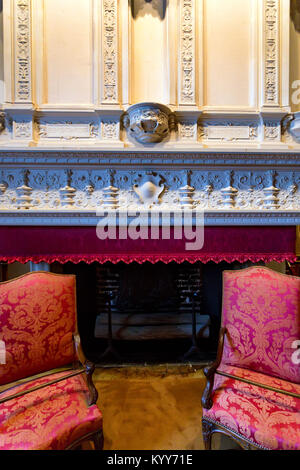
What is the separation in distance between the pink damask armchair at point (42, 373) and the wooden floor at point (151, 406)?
0.46m

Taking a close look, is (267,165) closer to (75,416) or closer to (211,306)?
(211,306)

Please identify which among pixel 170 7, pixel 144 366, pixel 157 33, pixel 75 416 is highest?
pixel 170 7

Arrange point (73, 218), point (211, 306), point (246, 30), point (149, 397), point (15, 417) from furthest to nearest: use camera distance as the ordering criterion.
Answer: point (211, 306), point (246, 30), point (73, 218), point (149, 397), point (15, 417)

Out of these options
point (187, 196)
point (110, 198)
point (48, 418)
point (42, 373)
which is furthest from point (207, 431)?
point (110, 198)

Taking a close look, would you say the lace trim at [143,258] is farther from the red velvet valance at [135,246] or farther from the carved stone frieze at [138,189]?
the carved stone frieze at [138,189]

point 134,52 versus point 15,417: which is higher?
point 134,52

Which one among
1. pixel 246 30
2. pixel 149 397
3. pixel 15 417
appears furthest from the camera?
pixel 246 30

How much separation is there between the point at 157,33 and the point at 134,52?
293mm

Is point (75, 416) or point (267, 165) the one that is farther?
point (267, 165)

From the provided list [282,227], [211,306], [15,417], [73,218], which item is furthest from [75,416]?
[282,227]

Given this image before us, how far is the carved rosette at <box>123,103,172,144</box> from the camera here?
197 centimetres

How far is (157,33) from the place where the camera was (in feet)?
7.22

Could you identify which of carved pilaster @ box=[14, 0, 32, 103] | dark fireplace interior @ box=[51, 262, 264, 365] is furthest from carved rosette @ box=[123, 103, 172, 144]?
dark fireplace interior @ box=[51, 262, 264, 365]
